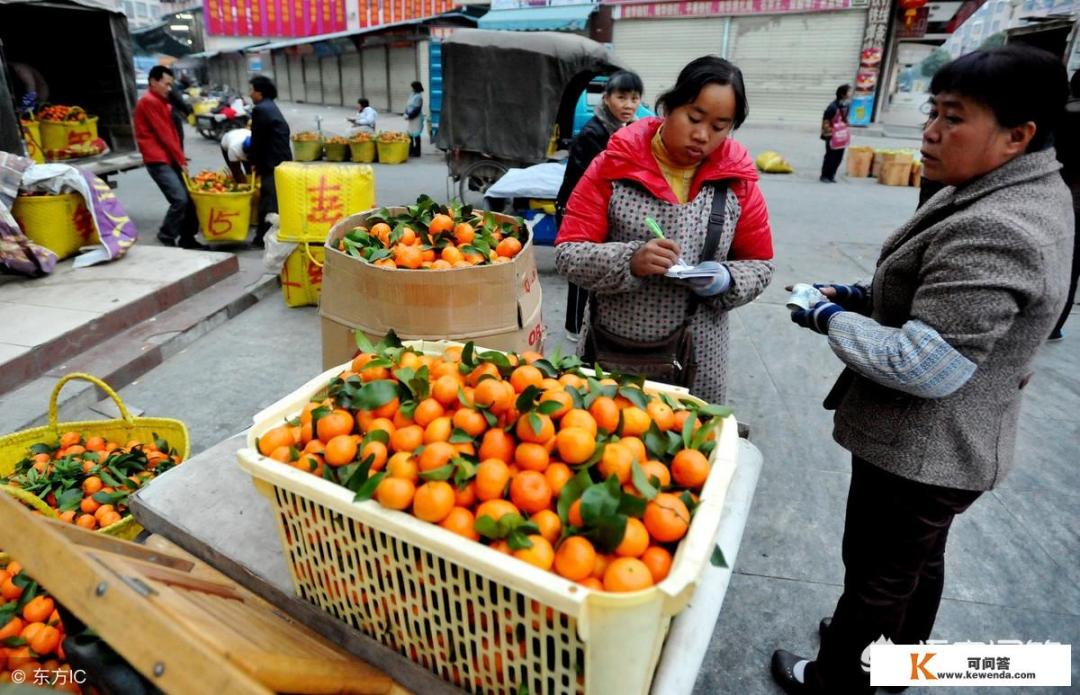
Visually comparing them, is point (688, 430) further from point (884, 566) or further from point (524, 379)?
point (884, 566)

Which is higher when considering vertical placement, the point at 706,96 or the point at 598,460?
the point at 706,96

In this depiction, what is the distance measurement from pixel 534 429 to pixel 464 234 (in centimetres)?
176

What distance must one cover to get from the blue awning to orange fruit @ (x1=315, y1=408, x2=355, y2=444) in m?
23.1

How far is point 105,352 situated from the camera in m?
4.25

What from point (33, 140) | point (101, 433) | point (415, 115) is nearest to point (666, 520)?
point (101, 433)

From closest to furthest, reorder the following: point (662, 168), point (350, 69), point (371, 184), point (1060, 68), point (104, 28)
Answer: point (1060, 68) < point (662, 168) < point (371, 184) < point (104, 28) < point (350, 69)

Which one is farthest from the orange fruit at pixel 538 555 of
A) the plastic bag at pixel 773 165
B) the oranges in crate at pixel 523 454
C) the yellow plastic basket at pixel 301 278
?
the plastic bag at pixel 773 165

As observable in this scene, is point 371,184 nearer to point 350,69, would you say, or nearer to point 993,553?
point 993,553

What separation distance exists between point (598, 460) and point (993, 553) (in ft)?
8.60

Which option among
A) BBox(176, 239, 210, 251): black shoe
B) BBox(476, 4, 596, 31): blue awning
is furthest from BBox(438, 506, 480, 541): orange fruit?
BBox(476, 4, 596, 31): blue awning

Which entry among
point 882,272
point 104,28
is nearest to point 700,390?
point 882,272

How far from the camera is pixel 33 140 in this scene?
23.9 ft

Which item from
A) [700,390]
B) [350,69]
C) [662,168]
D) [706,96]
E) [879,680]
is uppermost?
[350,69]

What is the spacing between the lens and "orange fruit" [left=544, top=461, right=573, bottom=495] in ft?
3.81
